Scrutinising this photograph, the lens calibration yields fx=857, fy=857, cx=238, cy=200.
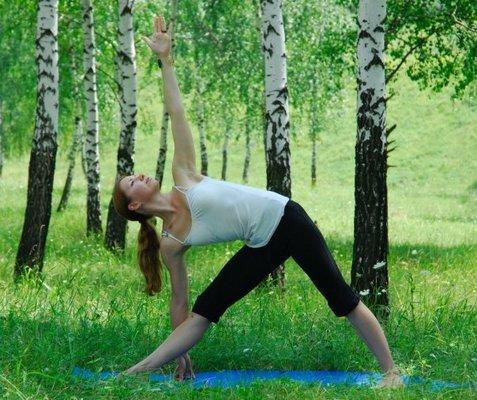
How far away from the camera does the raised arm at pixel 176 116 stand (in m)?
6.03

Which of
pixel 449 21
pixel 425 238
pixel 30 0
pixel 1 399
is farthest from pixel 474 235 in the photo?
pixel 1 399

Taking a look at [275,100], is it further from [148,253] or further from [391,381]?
[391,381]

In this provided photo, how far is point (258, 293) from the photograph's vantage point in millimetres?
9859

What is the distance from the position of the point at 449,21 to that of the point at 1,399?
11.7 metres

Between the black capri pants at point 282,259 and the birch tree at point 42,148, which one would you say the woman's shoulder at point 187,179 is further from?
the birch tree at point 42,148

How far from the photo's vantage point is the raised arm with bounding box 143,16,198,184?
237 inches

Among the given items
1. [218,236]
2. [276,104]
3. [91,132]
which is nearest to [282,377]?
[218,236]

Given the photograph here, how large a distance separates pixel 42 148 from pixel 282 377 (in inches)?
194

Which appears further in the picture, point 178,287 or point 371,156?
point 371,156

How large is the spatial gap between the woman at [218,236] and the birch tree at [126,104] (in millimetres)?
7746

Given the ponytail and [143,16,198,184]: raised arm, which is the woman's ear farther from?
[143,16,198,184]: raised arm

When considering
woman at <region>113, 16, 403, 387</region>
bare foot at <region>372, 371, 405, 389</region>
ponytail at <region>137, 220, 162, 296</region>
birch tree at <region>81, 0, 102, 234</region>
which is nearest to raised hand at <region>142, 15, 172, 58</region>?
woman at <region>113, 16, 403, 387</region>

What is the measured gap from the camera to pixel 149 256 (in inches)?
244

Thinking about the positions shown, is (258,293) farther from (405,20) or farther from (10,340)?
(405,20)
